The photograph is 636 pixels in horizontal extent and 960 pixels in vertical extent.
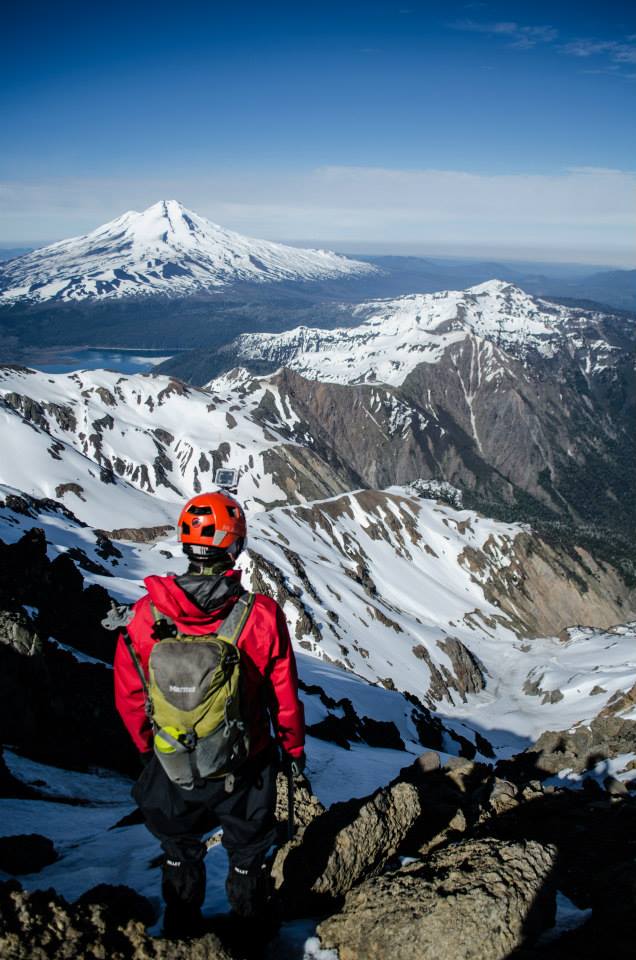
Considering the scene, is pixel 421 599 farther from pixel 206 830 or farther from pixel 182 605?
pixel 182 605

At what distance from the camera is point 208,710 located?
5480mm

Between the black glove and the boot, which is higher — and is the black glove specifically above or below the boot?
above

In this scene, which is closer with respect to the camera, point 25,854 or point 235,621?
point 235,621

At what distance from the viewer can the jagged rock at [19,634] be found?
685 inches

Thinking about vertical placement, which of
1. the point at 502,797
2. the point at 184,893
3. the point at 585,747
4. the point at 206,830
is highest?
the point at 206,830

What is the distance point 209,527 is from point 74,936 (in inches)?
144

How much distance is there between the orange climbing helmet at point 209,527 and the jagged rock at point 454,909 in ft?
13.4

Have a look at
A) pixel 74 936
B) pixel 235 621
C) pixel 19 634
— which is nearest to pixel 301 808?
pixel 74 936

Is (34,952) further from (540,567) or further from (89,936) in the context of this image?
(540,567)

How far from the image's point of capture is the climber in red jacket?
555 centimetres

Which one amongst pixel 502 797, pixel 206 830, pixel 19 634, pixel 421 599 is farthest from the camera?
pixel 421 599

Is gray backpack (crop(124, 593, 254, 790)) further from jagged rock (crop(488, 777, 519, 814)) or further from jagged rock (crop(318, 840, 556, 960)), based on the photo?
jagged rock (crop(488, 777, 519, 814))

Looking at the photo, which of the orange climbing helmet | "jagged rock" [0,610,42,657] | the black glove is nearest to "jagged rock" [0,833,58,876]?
the black glove

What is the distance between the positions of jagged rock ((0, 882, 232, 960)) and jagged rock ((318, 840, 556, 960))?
1587 mm
